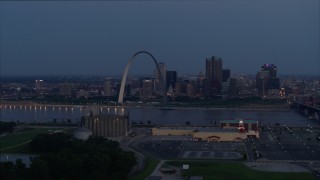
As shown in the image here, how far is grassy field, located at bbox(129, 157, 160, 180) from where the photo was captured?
856 cm

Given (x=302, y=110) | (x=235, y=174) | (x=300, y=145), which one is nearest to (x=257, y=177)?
(x=235, y=174)

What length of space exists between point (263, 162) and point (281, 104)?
1632 centimetres

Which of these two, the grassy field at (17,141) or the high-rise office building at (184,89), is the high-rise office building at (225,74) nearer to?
the high-rise office building at (184,89)

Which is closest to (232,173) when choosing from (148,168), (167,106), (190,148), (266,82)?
(148,168)

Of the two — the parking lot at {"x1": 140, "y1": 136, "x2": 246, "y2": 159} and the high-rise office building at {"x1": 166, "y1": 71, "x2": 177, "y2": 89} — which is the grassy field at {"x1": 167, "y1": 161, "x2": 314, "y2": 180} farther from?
the high-rise office building at {"x1": 166, "y1": 71, "x2": 177, "y2": 89}

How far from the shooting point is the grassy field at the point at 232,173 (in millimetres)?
8491

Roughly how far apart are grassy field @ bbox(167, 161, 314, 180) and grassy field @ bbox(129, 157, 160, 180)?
0.43 meters

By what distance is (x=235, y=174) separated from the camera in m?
8.71

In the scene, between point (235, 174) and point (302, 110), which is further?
point (302, 110)

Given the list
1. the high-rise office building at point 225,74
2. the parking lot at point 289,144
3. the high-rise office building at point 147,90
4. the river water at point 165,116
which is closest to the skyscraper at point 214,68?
the high-rise office building at point 225,74

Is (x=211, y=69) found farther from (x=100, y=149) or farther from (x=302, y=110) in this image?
(x=100, y=149)

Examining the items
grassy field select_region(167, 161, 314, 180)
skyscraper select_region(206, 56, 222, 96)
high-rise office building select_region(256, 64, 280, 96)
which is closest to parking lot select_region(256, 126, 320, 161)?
grassy field select_region(167, 161, 314, 180)

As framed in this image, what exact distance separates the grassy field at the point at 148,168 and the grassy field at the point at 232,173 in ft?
1.42

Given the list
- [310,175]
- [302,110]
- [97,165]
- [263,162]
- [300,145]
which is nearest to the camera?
[97,165]
